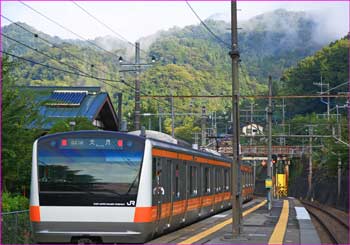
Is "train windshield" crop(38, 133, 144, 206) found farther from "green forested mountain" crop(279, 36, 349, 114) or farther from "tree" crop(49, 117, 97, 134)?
"green forested mountain" crop(279, 36, 349, 114)

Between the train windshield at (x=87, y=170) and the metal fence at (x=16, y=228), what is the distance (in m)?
0.87

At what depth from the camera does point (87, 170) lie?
15.6 meters

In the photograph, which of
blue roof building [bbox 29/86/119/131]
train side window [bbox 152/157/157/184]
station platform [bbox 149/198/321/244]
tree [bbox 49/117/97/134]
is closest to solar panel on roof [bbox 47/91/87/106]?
blue roof building [bbox 29/86/119/131]

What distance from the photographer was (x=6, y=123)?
17.9 metres

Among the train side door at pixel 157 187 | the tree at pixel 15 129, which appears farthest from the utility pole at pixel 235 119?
the tree at pixel 15 129

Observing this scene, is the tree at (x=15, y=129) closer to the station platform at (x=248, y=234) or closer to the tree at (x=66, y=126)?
the station platform at (x=248, y=234)

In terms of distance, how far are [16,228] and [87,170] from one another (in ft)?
7.10

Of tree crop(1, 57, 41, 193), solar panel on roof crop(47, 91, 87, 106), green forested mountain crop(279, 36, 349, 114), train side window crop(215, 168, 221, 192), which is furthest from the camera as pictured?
green forested mountain crop(279, 36, 349, 114)

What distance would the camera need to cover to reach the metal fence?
50.0 feet

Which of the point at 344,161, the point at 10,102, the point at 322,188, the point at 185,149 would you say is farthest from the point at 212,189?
the point at 322,188

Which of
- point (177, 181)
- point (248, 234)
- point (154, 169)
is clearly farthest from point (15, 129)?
point (248, 234)

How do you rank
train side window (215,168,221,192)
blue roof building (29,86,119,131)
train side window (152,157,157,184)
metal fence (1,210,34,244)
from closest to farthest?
metal fence (1,210,34,244) → train side window (152,157,157,184) → train side window (215,168,221,192) → blue roof building (29,86,119,131)

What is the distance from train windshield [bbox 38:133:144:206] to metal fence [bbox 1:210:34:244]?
0.87 metres

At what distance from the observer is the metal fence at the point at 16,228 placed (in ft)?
50.0
